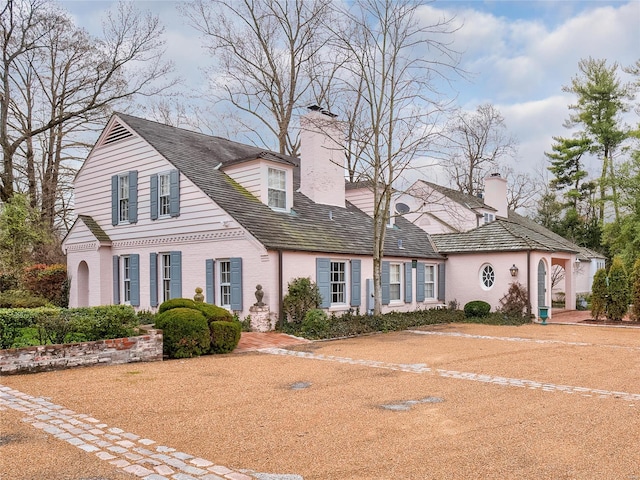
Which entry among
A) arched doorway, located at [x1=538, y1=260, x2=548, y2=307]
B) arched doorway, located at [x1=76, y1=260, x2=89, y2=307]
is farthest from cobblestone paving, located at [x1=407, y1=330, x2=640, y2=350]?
arched doorway, located at [x1=76, y1=260, x2=89, y2=307]

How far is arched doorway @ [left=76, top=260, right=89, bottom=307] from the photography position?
66.3ft

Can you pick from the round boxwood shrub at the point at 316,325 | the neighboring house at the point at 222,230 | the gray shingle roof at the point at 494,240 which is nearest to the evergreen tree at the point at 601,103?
the gray shingle roof at the point at 494,240

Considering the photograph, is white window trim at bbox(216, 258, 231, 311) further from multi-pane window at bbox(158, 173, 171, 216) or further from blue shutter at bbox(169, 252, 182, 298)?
multi-pane window at bbox(158, 173, 171, 216)

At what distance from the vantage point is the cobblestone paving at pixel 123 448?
4543 mm

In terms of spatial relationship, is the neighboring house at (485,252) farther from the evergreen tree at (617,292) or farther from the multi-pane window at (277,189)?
the multi-pane window at (277,189)

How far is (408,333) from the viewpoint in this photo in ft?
53.0

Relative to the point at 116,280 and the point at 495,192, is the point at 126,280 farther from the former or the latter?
the point at 495,192

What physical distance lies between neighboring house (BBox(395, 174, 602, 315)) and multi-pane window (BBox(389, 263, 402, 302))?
7.43ft

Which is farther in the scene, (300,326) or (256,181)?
(256,181)

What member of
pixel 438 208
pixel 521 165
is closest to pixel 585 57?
pixel 521 165

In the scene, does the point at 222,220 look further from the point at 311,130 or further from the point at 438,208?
the point at 438,208

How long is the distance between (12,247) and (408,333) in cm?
1681

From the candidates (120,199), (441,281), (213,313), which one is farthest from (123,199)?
(441,281)

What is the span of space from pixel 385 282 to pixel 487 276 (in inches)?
196
